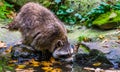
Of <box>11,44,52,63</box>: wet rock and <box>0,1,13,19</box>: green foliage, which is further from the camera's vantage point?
<box>0,1,13,19</box>: green foliage

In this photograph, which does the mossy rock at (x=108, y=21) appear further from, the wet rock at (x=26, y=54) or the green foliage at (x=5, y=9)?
the green foliage at (x=5, y=9)

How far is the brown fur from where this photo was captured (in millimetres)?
7199

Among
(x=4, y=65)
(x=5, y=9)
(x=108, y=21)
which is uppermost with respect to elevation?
(x=5, y=9)

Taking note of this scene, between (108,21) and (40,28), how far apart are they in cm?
197

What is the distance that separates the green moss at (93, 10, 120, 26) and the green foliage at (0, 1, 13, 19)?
8.46ft

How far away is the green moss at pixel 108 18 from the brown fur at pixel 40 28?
1426 mm

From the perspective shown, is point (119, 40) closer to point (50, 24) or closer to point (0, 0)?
point (50, 24)

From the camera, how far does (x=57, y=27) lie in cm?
726

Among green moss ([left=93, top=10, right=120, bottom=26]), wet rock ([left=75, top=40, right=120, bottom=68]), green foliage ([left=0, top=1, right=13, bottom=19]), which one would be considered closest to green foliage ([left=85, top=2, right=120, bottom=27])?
green moss ([left=93, top=10, right=120, bottom=26])

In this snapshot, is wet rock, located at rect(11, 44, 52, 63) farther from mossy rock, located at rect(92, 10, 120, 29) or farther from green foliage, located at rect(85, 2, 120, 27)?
green foliage, located at rect(85, 2, 120, 27)

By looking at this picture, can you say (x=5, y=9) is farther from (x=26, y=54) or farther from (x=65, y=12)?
(x=26, y=54)

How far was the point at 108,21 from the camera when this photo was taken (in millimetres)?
8594

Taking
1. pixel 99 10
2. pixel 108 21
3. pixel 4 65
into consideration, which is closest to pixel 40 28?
pixel 4 65

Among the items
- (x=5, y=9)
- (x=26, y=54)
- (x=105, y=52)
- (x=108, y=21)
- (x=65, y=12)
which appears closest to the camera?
(x=105, y=52)
